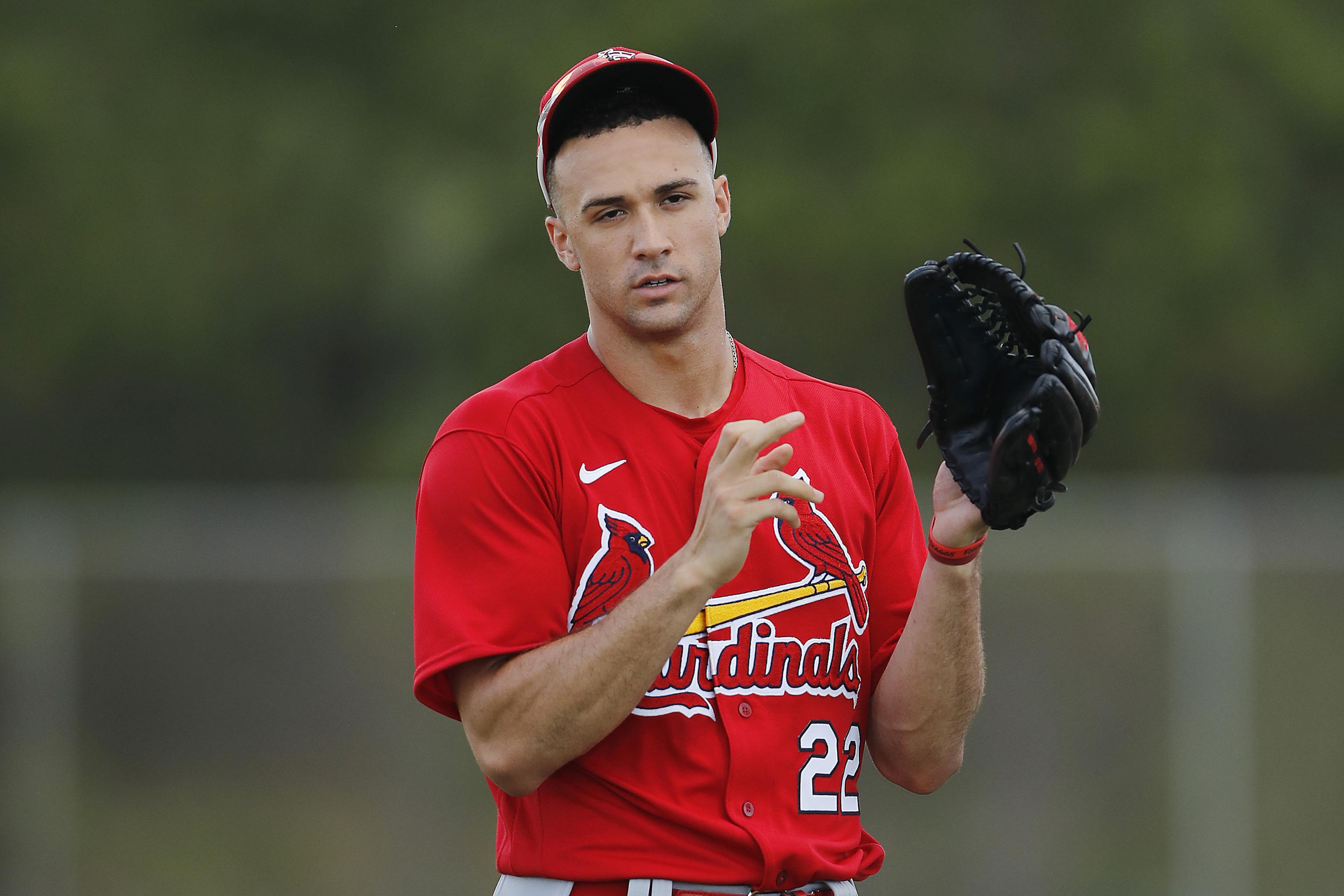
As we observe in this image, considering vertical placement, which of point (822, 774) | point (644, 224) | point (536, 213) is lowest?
point (822, 774)

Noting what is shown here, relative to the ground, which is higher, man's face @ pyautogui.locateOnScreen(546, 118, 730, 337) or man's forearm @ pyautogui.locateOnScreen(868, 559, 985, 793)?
man's face @ pyautogui.locateOnScreen(546, 118, 730, 337)

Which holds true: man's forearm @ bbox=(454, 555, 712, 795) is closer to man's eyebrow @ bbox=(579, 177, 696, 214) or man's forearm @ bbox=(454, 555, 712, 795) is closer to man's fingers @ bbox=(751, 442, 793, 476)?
man's fingers @ bbox=(751, 442, 793, 476)

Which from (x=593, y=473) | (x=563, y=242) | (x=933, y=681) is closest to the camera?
(x=593, y=473)

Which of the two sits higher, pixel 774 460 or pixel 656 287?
pixel 656 287

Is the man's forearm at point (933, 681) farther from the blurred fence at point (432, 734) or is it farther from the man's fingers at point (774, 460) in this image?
the blurred fence at point (432, 734)

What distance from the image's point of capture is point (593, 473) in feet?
8.90

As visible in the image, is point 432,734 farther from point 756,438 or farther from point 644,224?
point 756,438

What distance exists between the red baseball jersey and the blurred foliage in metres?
8.43

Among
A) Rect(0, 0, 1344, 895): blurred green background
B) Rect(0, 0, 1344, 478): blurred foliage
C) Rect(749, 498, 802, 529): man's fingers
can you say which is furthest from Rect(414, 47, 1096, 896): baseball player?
Rect(0, 0, 1344, 478): blurred foliage

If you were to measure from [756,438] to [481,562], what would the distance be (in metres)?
0.54

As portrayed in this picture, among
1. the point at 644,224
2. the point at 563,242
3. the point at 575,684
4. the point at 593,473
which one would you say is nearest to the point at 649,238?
the point at 644,224

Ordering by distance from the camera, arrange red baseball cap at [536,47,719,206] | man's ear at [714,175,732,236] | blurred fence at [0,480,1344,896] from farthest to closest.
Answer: blurred fence at [0,480,1344,896] → man's ear at [714,175,732,236] → red baseball cap at [536,47,719,206]

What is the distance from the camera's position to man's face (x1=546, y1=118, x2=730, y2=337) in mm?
2779

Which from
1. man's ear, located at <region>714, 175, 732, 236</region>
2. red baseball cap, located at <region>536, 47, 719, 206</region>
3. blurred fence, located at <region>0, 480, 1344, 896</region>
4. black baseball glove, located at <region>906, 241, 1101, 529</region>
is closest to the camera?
black baseball glove, located at <region>906, 241, 1101, 529</region>
